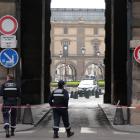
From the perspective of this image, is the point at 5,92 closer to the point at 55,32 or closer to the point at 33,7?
the point at 33,7

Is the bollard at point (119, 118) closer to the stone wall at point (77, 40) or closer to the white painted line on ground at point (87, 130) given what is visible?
the white painted line on ground at point (87, 130)

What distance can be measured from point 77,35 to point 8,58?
65.2 m

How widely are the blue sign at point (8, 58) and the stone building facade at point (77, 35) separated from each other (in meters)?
63.0

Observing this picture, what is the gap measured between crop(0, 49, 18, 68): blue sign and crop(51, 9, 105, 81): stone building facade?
63.0 m

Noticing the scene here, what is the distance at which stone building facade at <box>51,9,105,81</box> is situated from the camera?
2936 inches

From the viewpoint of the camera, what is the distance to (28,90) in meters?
20.4

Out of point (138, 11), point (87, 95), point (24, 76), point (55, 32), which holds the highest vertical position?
point (55, 32)

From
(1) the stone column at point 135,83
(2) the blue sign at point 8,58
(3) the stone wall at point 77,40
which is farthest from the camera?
(3) the stone wall at point 77,40

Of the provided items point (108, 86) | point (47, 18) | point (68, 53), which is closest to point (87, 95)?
point (108, 86)

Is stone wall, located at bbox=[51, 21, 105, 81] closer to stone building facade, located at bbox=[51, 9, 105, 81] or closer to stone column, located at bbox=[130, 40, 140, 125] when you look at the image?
stone building facade, located at bbox=[51, 9, 105, 81]

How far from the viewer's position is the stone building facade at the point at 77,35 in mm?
74562

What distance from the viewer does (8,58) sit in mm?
11047

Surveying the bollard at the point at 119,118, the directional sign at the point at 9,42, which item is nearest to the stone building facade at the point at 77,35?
the directional sign at the point at 9,42

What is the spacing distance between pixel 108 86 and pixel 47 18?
241 inches
